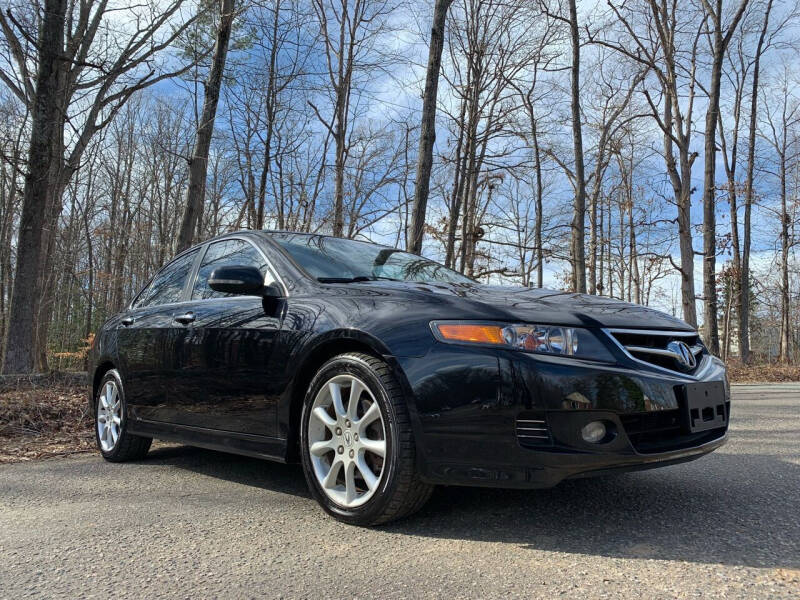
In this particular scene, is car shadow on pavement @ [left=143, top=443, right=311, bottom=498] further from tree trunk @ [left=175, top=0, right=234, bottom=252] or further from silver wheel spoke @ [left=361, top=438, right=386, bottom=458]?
tree trunk @ [left=175, top=0, right=234, bottom=252]

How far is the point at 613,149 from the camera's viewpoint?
24.4 meters

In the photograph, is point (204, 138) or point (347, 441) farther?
point (204, 138)

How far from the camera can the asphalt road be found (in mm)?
1960

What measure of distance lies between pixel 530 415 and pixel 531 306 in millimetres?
526

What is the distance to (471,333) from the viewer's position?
2439 mm

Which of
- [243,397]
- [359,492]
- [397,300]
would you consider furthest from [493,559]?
[243,397]

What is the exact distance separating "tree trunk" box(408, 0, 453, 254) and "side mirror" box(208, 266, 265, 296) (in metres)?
6.82

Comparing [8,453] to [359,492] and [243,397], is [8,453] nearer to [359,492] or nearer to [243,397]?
[243,397]

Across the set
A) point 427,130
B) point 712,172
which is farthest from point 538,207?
point 427,130

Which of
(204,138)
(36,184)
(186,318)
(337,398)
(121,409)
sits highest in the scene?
(204,138)

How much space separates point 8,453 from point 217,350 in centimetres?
281

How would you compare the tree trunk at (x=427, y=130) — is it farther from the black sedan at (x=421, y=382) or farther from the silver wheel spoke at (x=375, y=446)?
the silver wheel spoke at (x=375, y=446)

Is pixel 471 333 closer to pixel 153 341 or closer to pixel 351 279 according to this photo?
pixel 351 279

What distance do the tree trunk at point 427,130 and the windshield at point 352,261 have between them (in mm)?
5700
